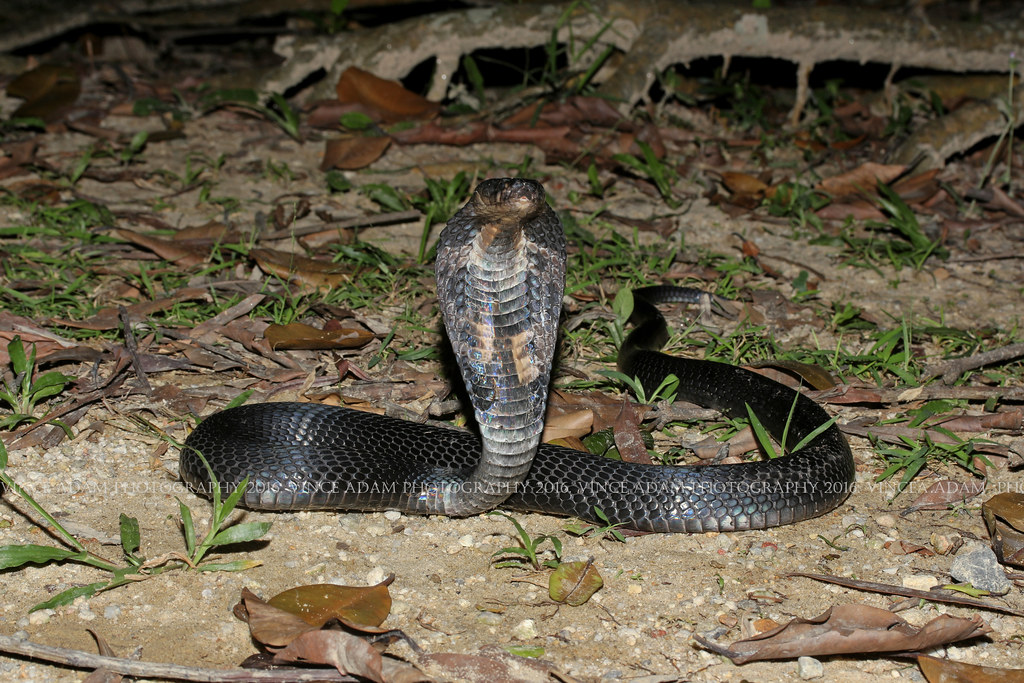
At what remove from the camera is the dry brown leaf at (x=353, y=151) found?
21.4ft

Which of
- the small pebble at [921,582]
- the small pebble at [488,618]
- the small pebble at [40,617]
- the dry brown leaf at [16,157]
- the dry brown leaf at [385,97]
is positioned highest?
the dry brown leaf at [385,97]

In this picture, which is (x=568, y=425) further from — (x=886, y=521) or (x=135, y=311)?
(x=135, y=311)

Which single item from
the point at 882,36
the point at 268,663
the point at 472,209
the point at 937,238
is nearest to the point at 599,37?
the point at 882,36

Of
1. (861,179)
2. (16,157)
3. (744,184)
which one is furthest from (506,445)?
(16,157)

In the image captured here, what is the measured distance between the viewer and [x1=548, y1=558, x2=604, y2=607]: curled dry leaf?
9.82 feet

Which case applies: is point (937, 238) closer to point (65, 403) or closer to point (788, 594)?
point (788, 594)

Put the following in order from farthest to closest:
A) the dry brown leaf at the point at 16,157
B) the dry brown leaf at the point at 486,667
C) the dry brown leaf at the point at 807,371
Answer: the dry brown leaf at the point at 16,157 < the dry brown leaf at the point at 807,371 < the dry brown leaf at the point at 486,667

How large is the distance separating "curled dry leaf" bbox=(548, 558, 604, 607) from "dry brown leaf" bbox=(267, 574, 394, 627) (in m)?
0.54

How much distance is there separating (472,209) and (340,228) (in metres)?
2.83

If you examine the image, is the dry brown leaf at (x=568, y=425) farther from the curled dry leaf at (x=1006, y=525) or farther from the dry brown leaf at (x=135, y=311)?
the dry brown leaf at (x=135, y=311)

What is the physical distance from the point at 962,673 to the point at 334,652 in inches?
70.4

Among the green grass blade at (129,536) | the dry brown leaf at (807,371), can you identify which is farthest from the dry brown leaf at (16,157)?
the dry brown leaf at (807,371)

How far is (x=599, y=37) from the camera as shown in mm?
7559

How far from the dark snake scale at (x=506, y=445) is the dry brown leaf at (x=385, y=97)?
12.5 feet
